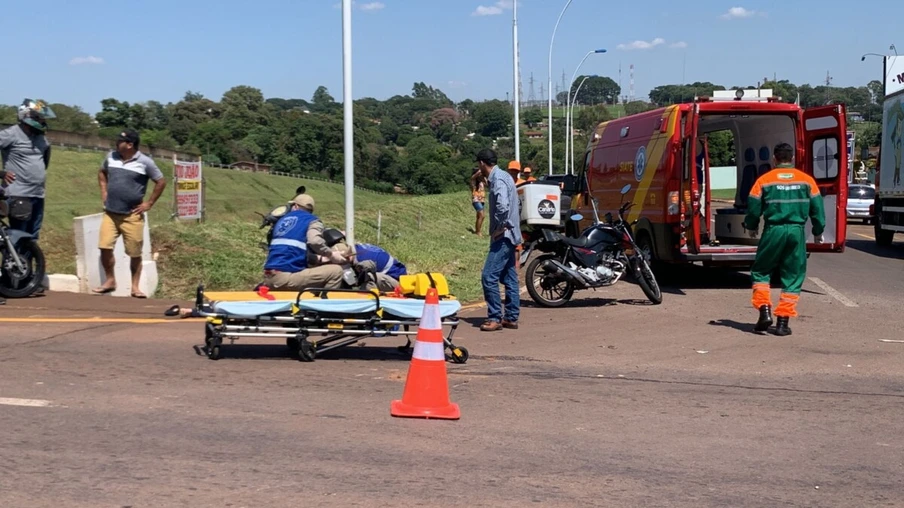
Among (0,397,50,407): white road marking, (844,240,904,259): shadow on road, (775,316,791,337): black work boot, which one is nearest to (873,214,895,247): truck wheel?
(844,240,904,259): shadow on road

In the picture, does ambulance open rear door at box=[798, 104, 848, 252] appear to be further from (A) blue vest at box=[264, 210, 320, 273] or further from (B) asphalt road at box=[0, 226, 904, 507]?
(A) blue vest at box=[264, 210, 320, 273]

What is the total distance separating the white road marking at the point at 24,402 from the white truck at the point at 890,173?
19.7 m

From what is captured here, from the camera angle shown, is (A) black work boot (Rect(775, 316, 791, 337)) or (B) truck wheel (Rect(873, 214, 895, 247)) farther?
(B) truck wheel (Rect(873, 214, 895, 247))

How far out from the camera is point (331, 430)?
18.3 feet

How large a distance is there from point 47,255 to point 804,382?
11.4 meters

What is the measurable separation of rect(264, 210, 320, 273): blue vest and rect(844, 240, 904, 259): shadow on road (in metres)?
15.7

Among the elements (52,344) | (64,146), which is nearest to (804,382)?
(52,344)

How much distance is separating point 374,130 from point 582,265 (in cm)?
5255

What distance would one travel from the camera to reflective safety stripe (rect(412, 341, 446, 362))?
6.19 m

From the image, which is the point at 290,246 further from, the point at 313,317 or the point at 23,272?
the point at 23,272

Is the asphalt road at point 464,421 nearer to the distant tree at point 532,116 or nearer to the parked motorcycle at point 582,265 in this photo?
the parked motorcycle at point 582,265

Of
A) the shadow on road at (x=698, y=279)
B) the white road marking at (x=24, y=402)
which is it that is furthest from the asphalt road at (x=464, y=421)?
the shadow on road at (x=698, y=279)

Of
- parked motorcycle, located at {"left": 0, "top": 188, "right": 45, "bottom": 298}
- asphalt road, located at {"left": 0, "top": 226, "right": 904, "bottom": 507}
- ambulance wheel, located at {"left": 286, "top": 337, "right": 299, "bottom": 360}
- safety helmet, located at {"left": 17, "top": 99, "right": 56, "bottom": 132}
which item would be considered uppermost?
safety helmet, located at {"left": 17, "top": 99, "right": 56, "bottom": 132}

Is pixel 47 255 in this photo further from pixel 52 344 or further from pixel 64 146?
pixel 64 146
